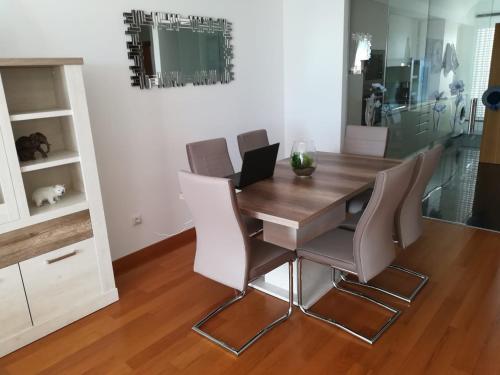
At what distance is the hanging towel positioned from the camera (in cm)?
399

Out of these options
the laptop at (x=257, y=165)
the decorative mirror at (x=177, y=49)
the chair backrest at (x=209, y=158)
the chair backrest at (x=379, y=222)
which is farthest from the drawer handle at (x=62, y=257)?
the chair backrest at (x=379, y=222)

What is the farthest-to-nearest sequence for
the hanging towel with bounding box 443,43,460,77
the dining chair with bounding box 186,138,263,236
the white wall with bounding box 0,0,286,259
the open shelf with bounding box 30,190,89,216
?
the hanging towel with bounding box 443,43,460,77
the dining chair with bounding box 186,138,263,236
the white wall with bounding box 0,0,286,259
the open shelf with bounding box 30,190,89,216

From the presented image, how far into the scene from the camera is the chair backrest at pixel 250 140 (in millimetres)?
3492

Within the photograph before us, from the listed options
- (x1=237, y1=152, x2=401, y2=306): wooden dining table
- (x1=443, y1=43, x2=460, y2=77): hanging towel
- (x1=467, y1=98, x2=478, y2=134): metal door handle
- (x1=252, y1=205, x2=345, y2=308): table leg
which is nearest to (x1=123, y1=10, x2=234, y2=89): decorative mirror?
(x1=237, y1=152, x2=401, y2=306): wooden dining table

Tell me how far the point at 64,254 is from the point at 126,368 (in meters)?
0.83

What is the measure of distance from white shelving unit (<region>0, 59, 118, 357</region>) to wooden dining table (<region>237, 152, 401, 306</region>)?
1.04m

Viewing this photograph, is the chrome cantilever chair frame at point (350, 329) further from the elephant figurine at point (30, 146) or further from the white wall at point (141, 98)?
the elephant figurine at point (30, 146)

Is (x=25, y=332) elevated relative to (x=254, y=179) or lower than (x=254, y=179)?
lower

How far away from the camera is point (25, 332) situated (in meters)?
2.38

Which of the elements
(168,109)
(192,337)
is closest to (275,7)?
(168,109)

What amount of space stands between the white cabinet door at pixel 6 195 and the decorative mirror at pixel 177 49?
49.1 inches

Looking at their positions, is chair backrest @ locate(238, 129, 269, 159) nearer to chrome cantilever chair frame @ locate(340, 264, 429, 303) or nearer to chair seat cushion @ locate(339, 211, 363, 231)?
chair seat cushion @ locate(339, 211, 363, 231)

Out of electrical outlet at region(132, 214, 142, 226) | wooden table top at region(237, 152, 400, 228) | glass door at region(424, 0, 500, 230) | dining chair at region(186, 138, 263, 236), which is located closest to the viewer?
wooden table top at region(237, 152, 400, 228)

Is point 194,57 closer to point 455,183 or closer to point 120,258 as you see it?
point 120,258
